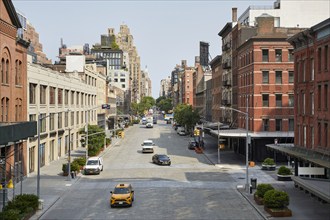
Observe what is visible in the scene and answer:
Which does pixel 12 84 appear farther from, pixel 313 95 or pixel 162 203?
pixel 313 95

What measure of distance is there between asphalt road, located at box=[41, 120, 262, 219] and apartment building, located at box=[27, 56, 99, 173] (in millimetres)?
7282

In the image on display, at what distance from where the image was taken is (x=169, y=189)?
1740 inches

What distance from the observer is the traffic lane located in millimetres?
33312

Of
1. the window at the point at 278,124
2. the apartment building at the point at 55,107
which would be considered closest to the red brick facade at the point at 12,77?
the apartment building at the point at 55,107

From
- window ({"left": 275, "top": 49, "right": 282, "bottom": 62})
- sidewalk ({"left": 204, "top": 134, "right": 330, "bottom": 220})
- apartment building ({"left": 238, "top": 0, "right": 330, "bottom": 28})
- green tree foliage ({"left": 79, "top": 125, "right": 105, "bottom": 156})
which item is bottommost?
sidewalk ({"left": 204, "top": 134, "right": 330, "bottom": 220})

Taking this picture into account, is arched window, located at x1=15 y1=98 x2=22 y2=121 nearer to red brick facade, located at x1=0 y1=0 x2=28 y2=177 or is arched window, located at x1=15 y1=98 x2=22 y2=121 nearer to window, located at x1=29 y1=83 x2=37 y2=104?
red brick facade, located at x1=0 y1=0 x2=28 y2=177

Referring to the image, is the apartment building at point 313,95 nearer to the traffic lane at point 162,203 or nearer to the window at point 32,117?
the traffic lane at point 162,203

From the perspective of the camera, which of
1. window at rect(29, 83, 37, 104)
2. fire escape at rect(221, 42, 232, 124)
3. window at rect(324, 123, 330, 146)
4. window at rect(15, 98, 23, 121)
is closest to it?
window at rect(324, 123, 330, 146)

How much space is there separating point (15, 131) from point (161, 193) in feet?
47.0

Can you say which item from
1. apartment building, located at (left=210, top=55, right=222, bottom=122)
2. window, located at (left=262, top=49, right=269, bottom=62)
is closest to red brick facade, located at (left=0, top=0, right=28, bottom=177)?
window, located at (left=262, top=49, right=269, bottom=62)

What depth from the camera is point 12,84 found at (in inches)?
1865

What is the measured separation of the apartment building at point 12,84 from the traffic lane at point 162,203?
21.7 feet

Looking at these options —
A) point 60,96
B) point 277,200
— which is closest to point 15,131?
point 277,200

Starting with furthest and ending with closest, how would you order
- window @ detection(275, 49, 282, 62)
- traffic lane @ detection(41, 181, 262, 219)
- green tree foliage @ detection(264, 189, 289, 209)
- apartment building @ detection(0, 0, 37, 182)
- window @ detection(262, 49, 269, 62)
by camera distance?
window @ detection(262, 49, 269, 62)
window @ detection(275, 49, 282, 62)
apartment building @ detection(0, 0, 37, 182)
traffic lane @ detection(41, 181, 262, 219)
green tree foliage @ detection(264, 189, 289, 209)
